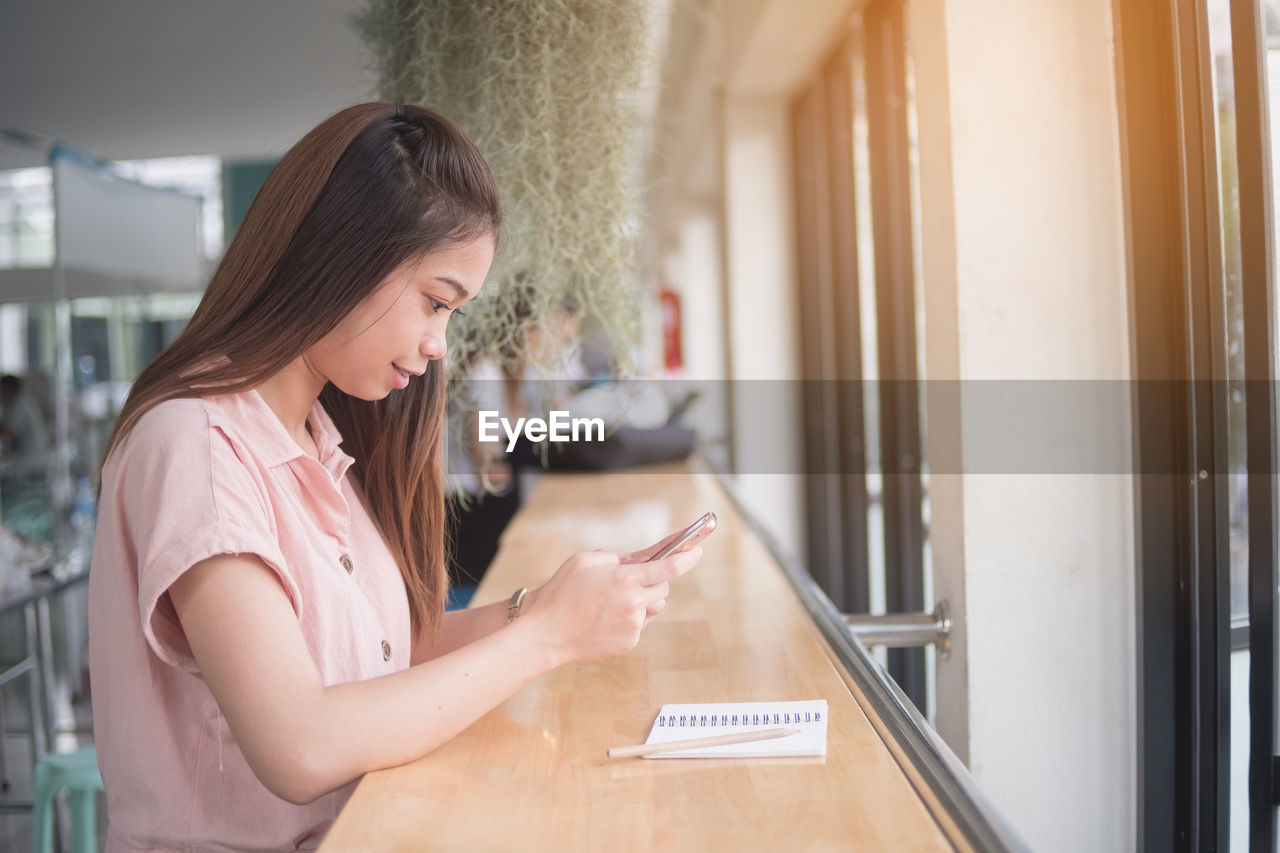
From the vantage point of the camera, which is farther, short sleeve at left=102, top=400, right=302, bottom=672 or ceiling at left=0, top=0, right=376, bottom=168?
ceiling at left=0, top=0, right=376, bottom=168

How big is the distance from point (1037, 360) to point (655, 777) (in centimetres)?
90

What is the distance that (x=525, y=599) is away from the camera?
4.00 feet

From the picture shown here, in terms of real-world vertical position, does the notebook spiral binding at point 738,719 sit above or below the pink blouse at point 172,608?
below

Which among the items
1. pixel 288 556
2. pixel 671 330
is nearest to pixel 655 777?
pixel 288 556

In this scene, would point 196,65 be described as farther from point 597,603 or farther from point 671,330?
point 671,330

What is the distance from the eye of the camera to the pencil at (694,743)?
100cm

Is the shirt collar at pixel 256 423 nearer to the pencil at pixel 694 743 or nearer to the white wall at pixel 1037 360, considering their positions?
the pencil at pixel 694 743

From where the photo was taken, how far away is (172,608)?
2.95 feet

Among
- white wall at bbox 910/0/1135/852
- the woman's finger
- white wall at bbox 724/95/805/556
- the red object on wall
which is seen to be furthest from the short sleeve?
the red object on wall

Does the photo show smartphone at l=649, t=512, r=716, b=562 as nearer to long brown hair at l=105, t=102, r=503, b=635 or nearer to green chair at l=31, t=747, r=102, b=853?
long brown hair at l=105, t=102, r=503, b=635

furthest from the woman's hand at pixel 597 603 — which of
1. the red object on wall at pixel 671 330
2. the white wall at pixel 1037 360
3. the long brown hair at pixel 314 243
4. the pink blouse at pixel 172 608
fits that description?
the red object on wall at pixel 671 330

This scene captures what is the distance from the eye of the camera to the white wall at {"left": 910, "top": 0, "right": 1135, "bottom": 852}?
1.49 meters

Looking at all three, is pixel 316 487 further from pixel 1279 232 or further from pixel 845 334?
pixel 845 334

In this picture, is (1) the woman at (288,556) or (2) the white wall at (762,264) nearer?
(1) the woman at (288,556)
